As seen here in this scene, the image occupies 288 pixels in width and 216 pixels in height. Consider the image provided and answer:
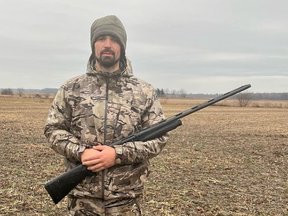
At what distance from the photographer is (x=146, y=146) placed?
8.63 feet

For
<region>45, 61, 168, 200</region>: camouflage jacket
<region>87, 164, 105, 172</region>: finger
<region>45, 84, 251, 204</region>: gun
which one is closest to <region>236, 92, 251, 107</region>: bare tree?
<region>45, 84, 251, 204</region>: gun

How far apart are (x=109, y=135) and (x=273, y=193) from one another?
20.4 ft

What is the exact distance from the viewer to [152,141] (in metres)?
2.70

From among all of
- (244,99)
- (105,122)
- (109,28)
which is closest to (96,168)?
(105,122)

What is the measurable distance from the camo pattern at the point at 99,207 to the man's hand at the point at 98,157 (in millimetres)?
385

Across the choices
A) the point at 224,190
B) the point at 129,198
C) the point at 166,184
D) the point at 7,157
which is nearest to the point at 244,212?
the point at 224,190

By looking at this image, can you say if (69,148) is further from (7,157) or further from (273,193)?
(7,157)

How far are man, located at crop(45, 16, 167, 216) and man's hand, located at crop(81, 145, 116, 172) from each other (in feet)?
0.23

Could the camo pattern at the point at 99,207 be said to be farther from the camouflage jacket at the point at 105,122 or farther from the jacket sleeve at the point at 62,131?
the jacket sleeve at the point at 62,131

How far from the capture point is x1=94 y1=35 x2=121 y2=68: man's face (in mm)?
2715

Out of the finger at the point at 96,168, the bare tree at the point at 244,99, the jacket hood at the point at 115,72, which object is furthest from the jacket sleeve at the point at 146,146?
the bare tree at the point at 244,99

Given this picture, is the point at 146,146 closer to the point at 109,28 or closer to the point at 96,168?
the point at 96,168

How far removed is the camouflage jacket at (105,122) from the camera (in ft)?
8.65

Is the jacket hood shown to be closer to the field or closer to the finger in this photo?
the finger
